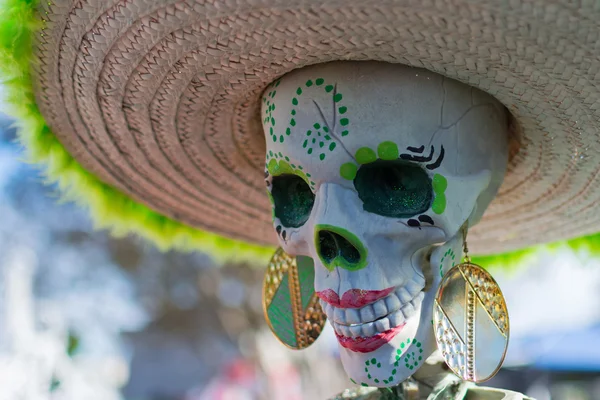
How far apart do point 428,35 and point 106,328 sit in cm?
428

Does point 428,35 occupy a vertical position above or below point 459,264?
above

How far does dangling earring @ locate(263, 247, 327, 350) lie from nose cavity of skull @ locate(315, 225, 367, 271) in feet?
0.97

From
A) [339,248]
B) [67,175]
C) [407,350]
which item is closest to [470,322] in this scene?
[407,350]

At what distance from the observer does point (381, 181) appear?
3.59 ft

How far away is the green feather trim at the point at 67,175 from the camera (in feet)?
3.40

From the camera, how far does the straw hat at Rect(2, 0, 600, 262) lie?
840mm

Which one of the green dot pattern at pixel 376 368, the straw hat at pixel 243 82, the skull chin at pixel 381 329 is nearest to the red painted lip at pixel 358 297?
the skull chin at pixel 381 329

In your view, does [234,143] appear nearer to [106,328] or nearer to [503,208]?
[503,208]

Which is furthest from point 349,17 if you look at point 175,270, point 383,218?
point 175,270

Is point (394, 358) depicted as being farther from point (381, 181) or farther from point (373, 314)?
point (381, 181)

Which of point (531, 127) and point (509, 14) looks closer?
point (509, 14)

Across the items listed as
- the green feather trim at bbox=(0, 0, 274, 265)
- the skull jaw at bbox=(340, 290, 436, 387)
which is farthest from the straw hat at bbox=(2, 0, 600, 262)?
the skull jaw at bbox=(340, 290, 436, 387)

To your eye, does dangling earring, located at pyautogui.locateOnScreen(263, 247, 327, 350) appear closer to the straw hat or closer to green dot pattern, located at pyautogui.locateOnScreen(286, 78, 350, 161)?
the straw hat

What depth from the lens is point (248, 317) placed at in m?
6.76
